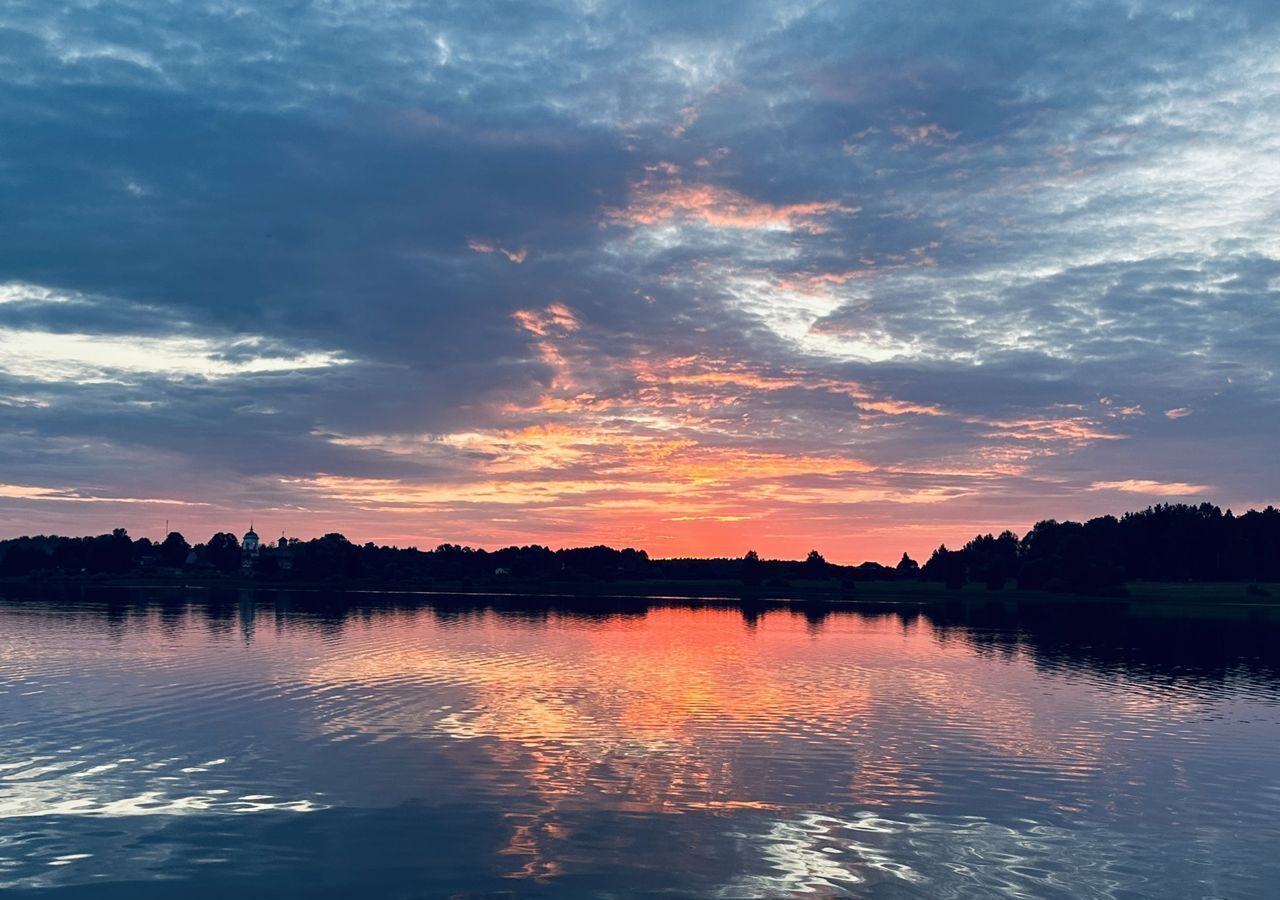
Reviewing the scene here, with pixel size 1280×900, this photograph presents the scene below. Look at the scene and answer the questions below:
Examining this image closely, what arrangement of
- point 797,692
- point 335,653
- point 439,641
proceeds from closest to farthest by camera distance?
1. point 797,692
2. point 335,653
3. point 439,641

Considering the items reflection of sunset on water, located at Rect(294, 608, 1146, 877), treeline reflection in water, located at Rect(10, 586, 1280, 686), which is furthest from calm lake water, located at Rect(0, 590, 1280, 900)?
treeline reflection in water, located at Rect(10, 586, 1280, 686)

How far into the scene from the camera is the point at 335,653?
80562mm

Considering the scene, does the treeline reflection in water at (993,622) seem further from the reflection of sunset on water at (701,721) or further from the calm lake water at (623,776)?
the reflection of sunset on water at (701,721)

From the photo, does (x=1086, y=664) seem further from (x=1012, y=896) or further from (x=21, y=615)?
(x=21, y=615)

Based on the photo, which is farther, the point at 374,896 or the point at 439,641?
the point at 439,641

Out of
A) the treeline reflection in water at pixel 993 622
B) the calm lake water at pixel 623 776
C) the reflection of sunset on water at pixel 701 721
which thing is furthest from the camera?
the treeline reflection in water at pixel 993 622

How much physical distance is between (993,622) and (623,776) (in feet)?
408

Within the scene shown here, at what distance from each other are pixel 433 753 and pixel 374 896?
17.0 meters

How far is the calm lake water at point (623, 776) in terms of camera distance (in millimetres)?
25656

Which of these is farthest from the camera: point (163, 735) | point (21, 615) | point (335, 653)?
point (21, 615)

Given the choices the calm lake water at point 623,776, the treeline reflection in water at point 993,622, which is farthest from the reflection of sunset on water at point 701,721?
the treeline reflection in water at point 993,622

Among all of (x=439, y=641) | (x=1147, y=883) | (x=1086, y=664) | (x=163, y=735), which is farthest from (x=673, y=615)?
(x=1147, y=883)

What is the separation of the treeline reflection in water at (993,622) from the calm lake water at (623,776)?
5668 millimetres

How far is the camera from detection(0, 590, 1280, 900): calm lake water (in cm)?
2566
